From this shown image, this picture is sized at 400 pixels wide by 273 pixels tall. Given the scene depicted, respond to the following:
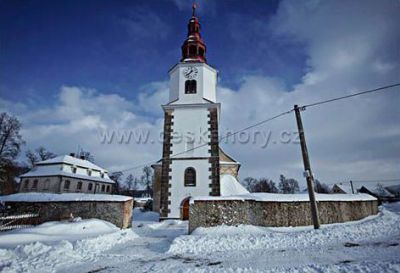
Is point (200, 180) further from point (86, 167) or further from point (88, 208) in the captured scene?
point (86, 167)

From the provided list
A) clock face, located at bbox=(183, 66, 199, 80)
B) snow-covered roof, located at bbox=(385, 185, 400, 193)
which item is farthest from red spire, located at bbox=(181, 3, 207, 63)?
snow-covered roof, located at bbox=(385, 185, 400, 193)

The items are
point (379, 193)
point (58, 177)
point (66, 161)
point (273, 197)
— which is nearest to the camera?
point (273, 197)

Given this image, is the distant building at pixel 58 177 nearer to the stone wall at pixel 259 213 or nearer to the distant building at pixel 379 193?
the stone wall at pixel 259 213

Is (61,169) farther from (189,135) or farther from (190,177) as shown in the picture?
(190,177)

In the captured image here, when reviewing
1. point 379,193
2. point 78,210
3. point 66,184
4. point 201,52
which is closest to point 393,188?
point 379,193

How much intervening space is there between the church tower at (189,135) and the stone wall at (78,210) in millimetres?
4463

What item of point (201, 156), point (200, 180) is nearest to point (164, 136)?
point (201, 156)

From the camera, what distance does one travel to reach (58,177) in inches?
1320

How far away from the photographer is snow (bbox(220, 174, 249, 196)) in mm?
19572

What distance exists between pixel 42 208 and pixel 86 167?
27.9 m

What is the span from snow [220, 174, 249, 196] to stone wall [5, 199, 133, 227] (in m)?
8.69

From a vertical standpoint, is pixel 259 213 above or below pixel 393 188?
below

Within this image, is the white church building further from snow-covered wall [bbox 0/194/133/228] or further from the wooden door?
snow-covered wall [bbox 0/194/133/228]

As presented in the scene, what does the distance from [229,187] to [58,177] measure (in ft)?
91.6
